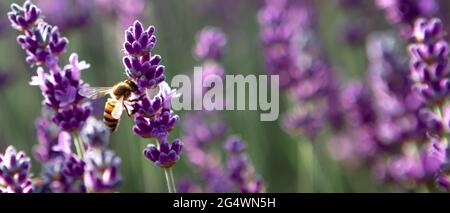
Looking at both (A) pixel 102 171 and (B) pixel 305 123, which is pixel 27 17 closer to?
(A) pixel 102 171

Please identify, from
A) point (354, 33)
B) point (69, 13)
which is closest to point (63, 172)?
point (69, 13)

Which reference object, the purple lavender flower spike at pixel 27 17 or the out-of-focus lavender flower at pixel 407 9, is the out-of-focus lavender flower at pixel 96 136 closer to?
the purple lavender flower spike at pixel 27 17

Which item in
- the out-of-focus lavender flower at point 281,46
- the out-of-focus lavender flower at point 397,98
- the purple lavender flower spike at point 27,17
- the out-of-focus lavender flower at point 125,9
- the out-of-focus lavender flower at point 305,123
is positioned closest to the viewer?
the purple lavender flower spike at point 27,17

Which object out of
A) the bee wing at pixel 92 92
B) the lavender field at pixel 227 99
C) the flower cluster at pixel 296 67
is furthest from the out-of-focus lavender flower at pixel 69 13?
the bee wing at pixel 92 92

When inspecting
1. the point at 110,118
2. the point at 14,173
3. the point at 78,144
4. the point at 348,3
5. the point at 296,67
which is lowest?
the point at 14,173

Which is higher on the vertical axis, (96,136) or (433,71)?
(433,71)

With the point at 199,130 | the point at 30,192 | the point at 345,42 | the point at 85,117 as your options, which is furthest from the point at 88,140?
the point at 345,42

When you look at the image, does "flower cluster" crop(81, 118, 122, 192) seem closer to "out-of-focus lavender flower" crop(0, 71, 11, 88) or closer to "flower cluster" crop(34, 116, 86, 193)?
"flower cluster" crop(34, 116, 86, 193)
